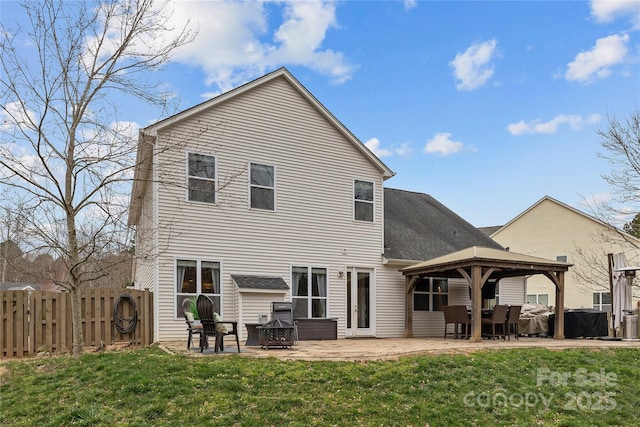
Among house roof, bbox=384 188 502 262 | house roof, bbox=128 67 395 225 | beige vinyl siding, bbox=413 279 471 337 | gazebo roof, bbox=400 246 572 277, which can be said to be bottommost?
beige vinyl siding, bbox=413 279 471 337

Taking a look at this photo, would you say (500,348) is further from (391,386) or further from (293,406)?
(293,406)

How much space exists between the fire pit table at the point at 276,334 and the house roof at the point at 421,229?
629 centimetres

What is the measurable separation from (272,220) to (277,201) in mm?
571

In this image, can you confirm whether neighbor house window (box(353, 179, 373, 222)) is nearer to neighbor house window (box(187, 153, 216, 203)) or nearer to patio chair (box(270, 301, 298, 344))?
neighbor house window (box(187, 153, 216, 203))

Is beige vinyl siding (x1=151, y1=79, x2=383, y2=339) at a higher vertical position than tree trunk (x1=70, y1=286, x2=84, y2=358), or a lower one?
higher

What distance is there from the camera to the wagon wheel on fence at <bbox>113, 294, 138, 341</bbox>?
1175 cm

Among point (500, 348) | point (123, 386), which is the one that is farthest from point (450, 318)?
point (123, 386)

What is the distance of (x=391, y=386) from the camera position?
25.6 ft

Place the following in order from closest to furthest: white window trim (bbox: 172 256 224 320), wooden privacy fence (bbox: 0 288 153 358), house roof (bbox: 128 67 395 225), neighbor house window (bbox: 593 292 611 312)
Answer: wooden privacy fence (bbox: 0 288 153 358) → white window trim (bbox: 172 256 224 320) → house roof (bbox: 128 67 395 225) → neighbor house window (bbox: 593 292 611 312)

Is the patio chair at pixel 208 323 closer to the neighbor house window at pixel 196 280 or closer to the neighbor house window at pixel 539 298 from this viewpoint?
the neighbor house window at pixel 196 280

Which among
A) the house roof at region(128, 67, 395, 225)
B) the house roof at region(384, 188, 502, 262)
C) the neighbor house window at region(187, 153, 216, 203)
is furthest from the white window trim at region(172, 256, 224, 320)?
the house roof at region(384, 188, 502, 262)

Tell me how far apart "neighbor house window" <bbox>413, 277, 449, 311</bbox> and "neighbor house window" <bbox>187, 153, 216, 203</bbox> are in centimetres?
738

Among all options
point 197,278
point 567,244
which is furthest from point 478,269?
point 567,244

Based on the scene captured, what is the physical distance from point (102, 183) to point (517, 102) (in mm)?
15796
